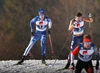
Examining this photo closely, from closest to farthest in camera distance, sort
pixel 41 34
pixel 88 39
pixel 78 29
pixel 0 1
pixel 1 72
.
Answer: pixel 88 39 < pixel 1 72 < pixel 78 29 < pixel 41 34 < pixel 0 1

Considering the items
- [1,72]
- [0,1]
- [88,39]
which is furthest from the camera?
[0,1]

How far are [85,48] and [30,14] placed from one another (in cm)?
609

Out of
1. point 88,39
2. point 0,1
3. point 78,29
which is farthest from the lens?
point 0,1

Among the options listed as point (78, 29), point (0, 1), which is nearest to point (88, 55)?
point (78, 29)

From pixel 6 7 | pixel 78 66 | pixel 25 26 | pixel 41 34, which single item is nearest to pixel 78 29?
pixel 41 34

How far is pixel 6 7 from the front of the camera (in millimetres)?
9234

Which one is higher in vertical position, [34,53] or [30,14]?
[30,14]

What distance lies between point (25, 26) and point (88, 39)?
6.05 metres

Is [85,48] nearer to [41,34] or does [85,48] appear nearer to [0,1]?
[41,34]

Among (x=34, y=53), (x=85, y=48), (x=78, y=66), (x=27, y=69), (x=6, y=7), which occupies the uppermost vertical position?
(x=6, y=7)

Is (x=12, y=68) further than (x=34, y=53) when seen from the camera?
No

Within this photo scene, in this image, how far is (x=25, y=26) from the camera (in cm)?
927

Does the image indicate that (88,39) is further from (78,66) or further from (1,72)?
(1,72)

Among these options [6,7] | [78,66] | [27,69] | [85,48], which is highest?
[6,7]
